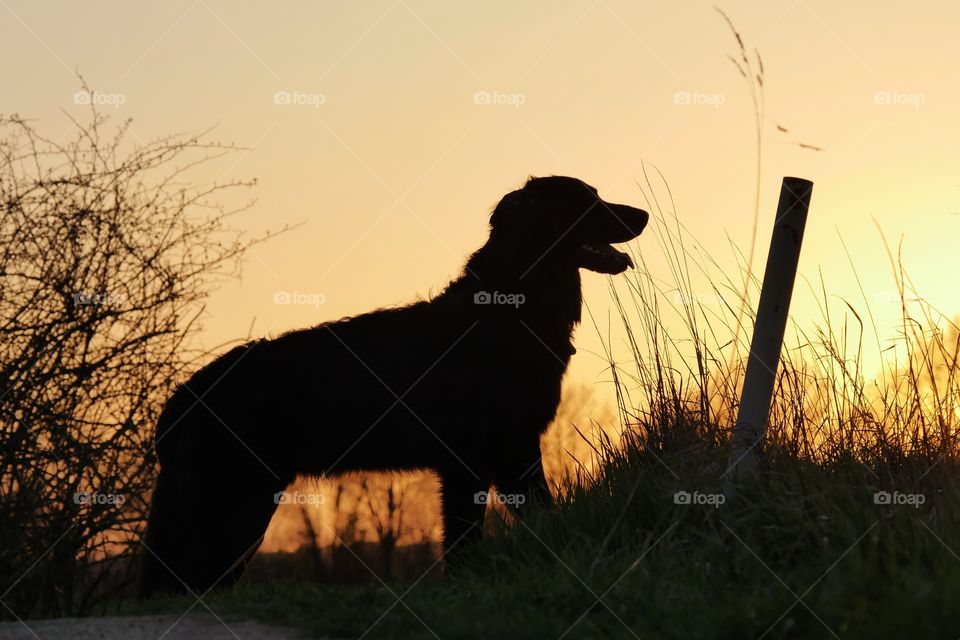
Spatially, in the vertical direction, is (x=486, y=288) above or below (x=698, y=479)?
above

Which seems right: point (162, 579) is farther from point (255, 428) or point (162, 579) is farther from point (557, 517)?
point (557, 517)

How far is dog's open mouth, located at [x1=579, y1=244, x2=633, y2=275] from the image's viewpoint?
6059mm

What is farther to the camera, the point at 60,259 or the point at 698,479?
the point at 60,259

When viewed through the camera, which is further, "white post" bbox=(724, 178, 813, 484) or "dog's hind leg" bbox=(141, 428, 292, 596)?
"dog's hind leg" bbox=(141, 428, 292, 596)

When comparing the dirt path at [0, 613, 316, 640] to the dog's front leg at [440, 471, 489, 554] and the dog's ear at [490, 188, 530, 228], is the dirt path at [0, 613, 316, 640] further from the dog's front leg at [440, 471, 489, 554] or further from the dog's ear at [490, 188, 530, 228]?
the dog's ear at [490, 188, 530, 228]

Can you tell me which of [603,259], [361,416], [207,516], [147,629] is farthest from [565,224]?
[147,629]

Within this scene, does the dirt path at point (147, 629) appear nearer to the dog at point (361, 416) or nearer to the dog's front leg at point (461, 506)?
the dog at point (361, 416)

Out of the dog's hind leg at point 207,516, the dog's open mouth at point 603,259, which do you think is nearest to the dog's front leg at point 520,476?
the dog's open mouth at point 603,259

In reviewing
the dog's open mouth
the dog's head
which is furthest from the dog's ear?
the dog's open mouth

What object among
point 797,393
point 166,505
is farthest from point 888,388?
point 166,505

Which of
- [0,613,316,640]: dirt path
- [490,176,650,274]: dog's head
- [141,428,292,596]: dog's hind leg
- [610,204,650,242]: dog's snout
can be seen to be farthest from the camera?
[610,204,650,242]: dog's snout

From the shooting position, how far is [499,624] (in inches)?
136

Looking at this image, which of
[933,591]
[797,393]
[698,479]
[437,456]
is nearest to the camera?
[933,591]

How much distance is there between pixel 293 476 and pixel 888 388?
330 centimetres
